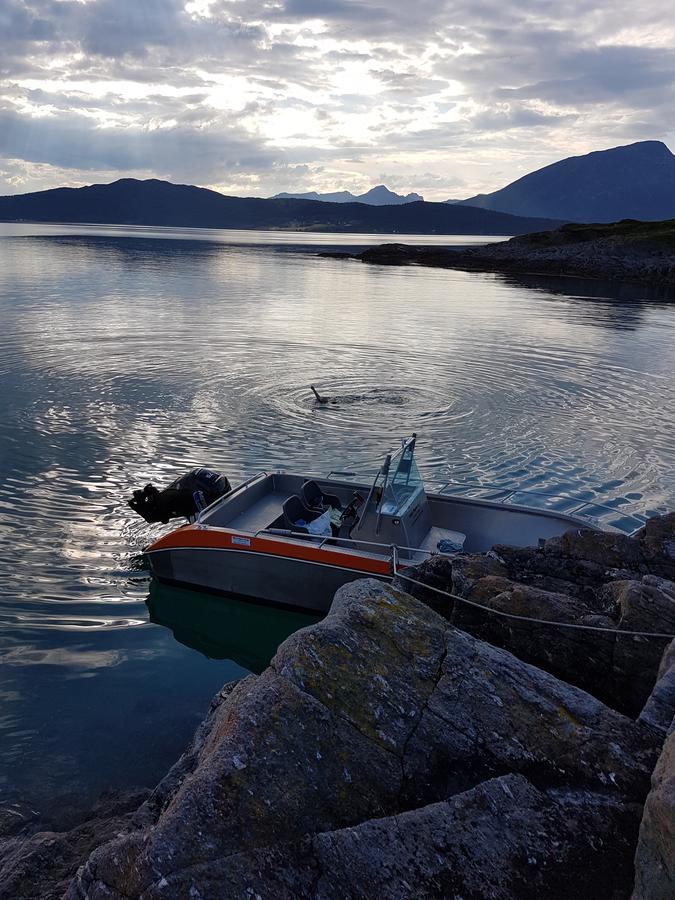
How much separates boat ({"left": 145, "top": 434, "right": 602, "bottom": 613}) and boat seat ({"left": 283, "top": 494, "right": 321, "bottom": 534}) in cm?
2

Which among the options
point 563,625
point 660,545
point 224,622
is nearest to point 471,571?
point 563,625

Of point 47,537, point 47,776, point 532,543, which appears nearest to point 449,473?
point 532,543

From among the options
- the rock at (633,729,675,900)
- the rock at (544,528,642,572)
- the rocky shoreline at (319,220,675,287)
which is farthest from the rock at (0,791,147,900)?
the rocky shoreline at (319,220,675,287)

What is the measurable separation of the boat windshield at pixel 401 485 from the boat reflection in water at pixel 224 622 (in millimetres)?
2243

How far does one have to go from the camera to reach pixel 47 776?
7.87 metres

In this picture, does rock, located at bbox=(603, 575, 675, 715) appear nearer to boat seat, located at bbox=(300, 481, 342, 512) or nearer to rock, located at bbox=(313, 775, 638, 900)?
rock, located at bbox=(313, 775, 638, 900)

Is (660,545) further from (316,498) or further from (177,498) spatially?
(177,498)

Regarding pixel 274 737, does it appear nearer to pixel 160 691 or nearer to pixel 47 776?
pixel 47 776

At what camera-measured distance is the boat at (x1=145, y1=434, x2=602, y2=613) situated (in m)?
10.8

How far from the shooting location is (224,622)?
11.5 meters

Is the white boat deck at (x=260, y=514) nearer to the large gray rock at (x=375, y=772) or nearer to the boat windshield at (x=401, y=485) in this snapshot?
the boat windshield at (x=401, y=485)

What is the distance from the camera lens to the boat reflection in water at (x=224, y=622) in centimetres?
1094

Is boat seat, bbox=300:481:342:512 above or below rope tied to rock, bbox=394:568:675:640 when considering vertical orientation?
below

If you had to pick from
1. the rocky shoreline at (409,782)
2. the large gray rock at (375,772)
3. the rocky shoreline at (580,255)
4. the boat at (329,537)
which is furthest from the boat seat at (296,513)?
the rocky shoreline at (580,255)
